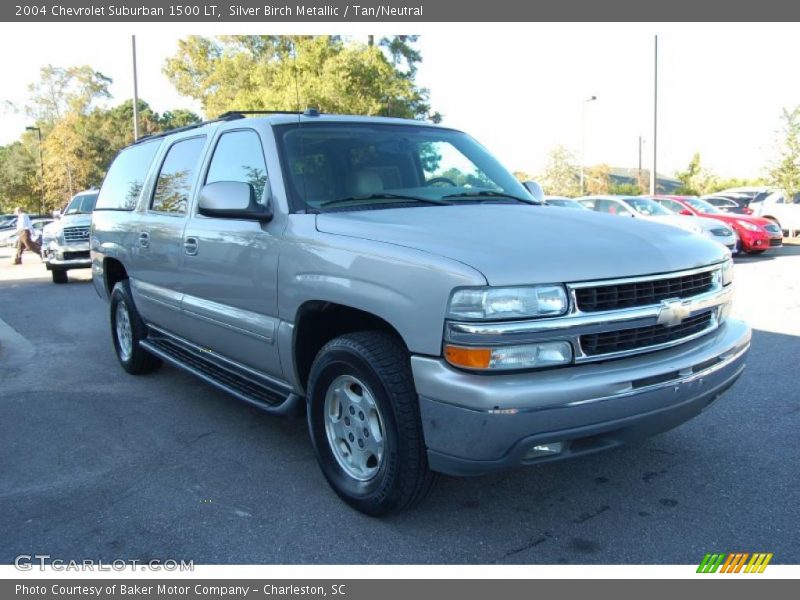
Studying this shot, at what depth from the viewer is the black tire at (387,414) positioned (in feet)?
9.21

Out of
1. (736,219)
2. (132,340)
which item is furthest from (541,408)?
(736,219)

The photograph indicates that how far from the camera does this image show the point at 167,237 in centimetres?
470

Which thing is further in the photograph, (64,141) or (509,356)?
(64,141)

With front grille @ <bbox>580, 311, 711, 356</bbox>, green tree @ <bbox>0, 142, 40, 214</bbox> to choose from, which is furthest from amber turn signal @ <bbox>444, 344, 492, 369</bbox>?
green tree @ <bbox>0, 142, 40, 214</bbox>

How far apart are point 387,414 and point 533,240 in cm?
98

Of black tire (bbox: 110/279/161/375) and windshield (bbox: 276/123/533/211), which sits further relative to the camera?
black tire (bbox: 110/279/161/375)

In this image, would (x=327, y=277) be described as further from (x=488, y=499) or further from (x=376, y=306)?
(x=488, y=499)

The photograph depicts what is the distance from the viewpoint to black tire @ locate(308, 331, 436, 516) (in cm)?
281

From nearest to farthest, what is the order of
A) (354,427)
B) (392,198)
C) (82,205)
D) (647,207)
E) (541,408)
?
(541,408)
(354,427)
(392,198)
(82,205)
(647,207)

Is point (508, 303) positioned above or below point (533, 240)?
below

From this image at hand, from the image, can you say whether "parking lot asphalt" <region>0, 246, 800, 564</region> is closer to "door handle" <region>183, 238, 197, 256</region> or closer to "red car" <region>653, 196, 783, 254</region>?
"door handle" <region>183, 238, 197, 256</region>

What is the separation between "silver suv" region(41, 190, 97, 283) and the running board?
9.05 m

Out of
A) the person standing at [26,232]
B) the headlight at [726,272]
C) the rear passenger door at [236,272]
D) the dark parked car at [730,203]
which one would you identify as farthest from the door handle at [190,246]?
the dark parked car at [730,203]

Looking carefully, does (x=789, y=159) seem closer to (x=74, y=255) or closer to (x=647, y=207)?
(x=647, y=207)
